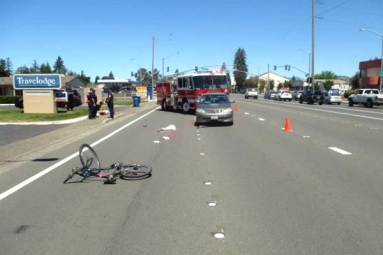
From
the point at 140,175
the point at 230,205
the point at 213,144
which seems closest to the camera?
the point at 230,205

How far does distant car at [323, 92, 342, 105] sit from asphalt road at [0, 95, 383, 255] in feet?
138

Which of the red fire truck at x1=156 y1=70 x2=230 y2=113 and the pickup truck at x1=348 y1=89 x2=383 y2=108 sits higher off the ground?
the red fire truck at x1=156 y1=70 x2=230 y2=113

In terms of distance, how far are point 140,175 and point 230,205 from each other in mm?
2538

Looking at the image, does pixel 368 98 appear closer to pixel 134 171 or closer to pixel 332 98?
pixel 332 98

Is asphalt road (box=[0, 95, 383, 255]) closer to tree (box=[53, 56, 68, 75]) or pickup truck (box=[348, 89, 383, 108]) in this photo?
pickup truck (box=[348, 89, 383, 108])

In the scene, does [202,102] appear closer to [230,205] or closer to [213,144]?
[213,144]

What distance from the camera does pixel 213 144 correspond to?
1334cm

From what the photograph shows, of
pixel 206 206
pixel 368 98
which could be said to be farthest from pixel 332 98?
pixel 206 206

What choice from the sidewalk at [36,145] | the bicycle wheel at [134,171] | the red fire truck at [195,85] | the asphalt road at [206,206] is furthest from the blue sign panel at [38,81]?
the bicycle wheel at [134,171]

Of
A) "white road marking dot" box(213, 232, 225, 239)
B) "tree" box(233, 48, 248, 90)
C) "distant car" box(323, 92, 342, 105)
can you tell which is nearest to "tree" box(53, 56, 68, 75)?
"tree" box(233, 48, 248, 90)

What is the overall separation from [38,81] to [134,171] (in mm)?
23046

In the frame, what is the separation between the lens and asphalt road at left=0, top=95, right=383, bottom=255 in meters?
4.69

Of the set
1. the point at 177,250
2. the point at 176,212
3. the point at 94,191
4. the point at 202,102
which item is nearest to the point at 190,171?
the point at 94,191

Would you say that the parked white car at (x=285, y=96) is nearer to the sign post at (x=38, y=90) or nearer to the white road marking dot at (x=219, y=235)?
the sign post at (x=38, y=90)
